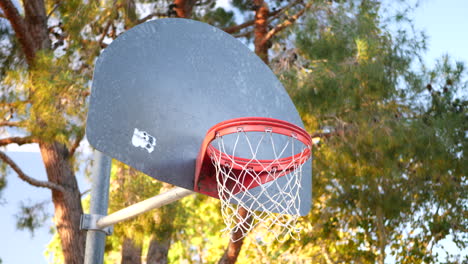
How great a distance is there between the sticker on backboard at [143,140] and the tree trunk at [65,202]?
278 cm

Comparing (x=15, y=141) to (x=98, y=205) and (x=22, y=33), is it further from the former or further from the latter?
(x=98, y=205)

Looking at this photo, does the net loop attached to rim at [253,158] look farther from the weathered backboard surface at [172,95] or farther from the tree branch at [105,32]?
the tree branch at [105,32]

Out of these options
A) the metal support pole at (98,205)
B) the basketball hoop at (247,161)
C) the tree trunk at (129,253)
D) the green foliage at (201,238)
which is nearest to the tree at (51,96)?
the tree trunk at (129,253)

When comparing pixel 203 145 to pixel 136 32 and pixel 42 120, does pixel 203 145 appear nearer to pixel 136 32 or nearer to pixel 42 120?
pixel 136 32

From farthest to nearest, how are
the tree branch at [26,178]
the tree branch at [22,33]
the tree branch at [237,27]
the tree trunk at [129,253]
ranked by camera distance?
the tree branch at [237,27]
the tree trunk at [129,253]
the tree branch at [22,33]
the tree branch at [26,178]

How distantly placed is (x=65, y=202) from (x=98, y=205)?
7.07ft

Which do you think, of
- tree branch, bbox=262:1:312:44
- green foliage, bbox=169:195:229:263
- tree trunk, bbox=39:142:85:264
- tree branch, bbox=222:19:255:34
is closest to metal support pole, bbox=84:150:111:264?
tree trunk, bbox=39:142:85:264

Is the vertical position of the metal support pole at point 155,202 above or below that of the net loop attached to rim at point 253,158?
below

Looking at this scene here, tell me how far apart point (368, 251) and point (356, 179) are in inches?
51.3

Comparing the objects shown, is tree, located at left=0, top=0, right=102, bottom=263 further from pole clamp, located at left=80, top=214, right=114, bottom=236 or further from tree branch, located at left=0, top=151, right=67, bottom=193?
pole clamp, located at left=80, top=214, right=114, bottom=236

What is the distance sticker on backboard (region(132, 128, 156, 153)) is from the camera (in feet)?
8.95

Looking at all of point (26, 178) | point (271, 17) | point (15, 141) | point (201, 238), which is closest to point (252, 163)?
point (26, 178)

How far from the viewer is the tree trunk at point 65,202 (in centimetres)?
525

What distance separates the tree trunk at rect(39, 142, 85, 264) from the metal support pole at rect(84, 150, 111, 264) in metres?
1.96
